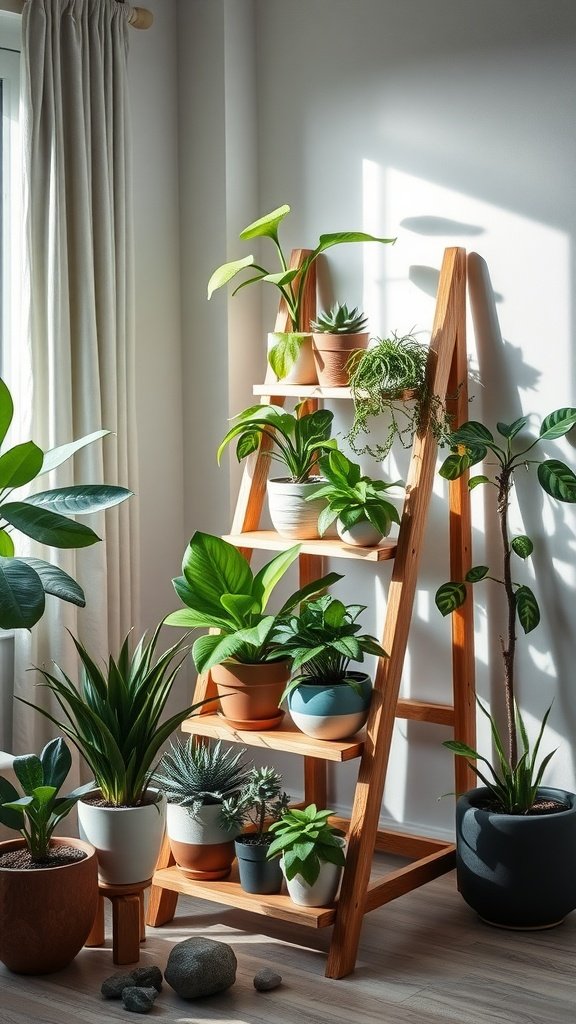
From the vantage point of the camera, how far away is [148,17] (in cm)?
347

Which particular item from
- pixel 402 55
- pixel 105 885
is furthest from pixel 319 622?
pixel 402 55

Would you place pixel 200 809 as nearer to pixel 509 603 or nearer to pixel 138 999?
pixel 138 999

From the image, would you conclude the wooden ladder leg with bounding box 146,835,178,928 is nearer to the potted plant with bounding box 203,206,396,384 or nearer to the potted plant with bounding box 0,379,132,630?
the potted plant with bounding box 0,379,132,630

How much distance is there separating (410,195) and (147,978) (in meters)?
2.10

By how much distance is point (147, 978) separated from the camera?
8.51ft

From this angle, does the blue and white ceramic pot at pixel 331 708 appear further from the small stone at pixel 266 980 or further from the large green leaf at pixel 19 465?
the large green leaf at pixel 19 465

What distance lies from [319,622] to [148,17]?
6.02 ft

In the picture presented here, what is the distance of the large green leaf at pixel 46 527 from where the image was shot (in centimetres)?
264

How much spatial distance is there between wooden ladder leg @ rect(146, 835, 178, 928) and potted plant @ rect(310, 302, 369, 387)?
1.29 meters

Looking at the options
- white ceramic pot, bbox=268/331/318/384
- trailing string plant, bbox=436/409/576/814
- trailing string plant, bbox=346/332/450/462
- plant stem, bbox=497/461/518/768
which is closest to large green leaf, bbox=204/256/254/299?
white ceramic pot, bbox=268/331/318/384

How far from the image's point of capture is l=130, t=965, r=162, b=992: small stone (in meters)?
2.59

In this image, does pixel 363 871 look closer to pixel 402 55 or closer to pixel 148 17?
pixel 402 55

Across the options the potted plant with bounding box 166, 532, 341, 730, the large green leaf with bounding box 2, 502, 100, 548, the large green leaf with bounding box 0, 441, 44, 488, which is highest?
the large green leaf with bounding box 0, 441, 44, 488

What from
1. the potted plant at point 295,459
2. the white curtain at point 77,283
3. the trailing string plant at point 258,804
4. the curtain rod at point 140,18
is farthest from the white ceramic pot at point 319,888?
the curtain rod at point 140,18
